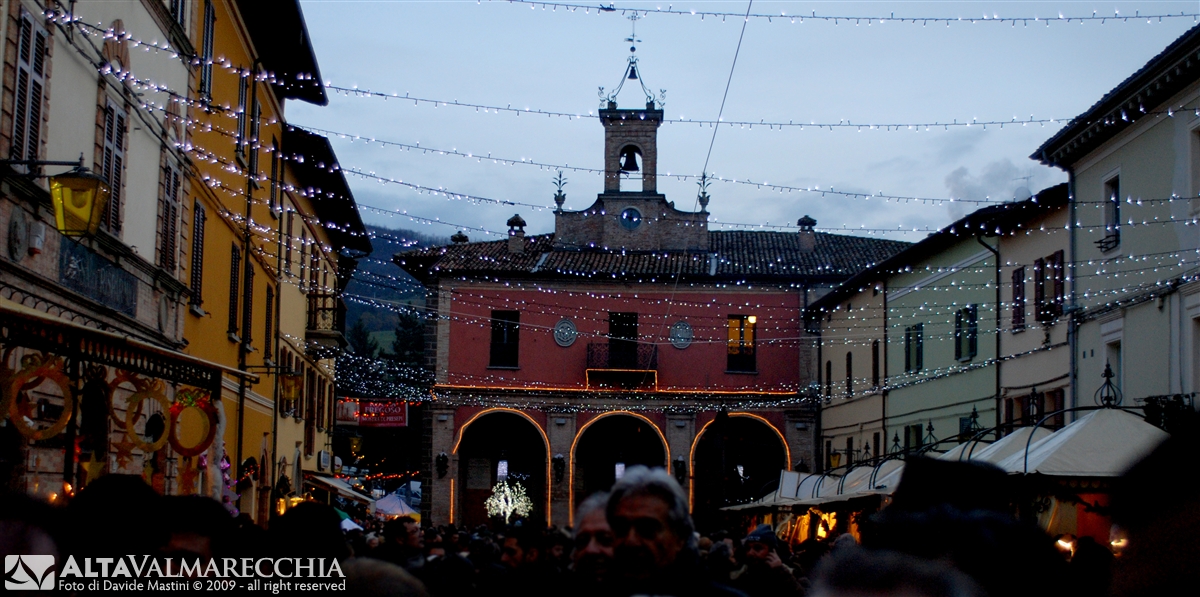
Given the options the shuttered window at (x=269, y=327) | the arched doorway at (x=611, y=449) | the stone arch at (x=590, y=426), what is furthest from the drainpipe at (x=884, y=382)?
the shuttered window at (x=269, y=327)

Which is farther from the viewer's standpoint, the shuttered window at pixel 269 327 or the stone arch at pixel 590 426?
the stone arch at pixel 590 426

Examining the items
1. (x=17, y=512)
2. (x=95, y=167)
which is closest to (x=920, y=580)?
(x=17, y=512)

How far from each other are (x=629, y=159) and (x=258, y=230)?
915 inches

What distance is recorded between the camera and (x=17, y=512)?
375cm

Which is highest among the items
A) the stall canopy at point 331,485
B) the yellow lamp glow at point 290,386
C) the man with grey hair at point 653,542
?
the yellow lamp glow at point 290,386

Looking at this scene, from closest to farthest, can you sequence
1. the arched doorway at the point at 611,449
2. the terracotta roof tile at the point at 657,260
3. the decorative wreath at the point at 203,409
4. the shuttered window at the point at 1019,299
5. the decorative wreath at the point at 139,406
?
the decorative wreath at the point at 139,406, the decorative wreath at the point at 203,409, the shuttered window at the point at 1019,299, the terracotta roof tile at the point at 657,260, the arched doorway at the point at 611,449

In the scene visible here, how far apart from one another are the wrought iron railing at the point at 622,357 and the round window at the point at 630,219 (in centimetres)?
439

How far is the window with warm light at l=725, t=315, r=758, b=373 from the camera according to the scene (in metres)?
44.3

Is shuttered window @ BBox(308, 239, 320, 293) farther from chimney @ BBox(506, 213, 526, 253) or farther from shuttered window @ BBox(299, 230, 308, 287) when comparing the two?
chimney @ BBox(506, 213, 526, 253)

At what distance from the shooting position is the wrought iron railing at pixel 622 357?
43.8 metres

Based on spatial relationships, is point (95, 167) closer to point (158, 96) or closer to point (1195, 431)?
point (158, 96)

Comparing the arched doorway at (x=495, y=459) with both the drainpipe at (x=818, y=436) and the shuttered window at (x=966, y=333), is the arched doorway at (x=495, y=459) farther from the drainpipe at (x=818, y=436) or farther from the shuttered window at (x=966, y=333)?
the shuttered window at (x=966, y=333)

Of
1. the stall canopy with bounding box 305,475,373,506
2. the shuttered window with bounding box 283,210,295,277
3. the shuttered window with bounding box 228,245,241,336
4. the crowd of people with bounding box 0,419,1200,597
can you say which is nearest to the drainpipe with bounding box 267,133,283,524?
the shuttered window with bounding box 283,210,295,277

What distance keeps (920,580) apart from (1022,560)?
2022 millimetres
